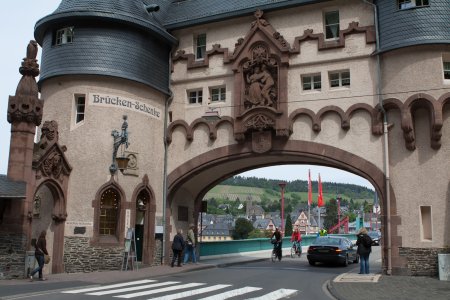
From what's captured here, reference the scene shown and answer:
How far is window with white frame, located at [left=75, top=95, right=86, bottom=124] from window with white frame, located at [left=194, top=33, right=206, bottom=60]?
20.0 ft

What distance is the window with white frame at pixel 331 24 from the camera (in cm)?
2152

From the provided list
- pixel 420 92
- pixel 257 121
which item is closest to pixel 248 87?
pixel 257 121

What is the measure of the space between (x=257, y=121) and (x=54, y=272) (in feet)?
33.8

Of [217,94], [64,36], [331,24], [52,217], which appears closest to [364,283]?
[331,24]

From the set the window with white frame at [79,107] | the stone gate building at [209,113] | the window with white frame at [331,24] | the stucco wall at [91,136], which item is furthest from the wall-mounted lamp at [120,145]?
the window with white frame at [331,24]

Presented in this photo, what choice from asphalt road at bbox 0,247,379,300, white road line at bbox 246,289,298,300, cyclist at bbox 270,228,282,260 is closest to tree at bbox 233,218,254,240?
cyclist at bbox 270,228,282,260

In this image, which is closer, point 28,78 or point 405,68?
point 28,78

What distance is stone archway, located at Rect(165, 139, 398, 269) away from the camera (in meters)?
19.3

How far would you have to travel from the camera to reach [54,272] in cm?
1931

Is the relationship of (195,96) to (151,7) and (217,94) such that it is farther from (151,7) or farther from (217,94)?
(151,7)

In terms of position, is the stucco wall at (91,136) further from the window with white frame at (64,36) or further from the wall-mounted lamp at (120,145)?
the window with white frame at (64,36)

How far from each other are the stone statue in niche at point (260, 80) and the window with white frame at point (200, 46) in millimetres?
3105

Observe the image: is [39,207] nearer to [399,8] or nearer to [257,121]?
[257,121]

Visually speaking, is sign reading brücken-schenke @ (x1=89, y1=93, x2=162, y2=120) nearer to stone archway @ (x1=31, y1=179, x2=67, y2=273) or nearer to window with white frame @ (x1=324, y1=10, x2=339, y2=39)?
stone archway @ (x1=31, y1=179, x2=67, y2=273)
